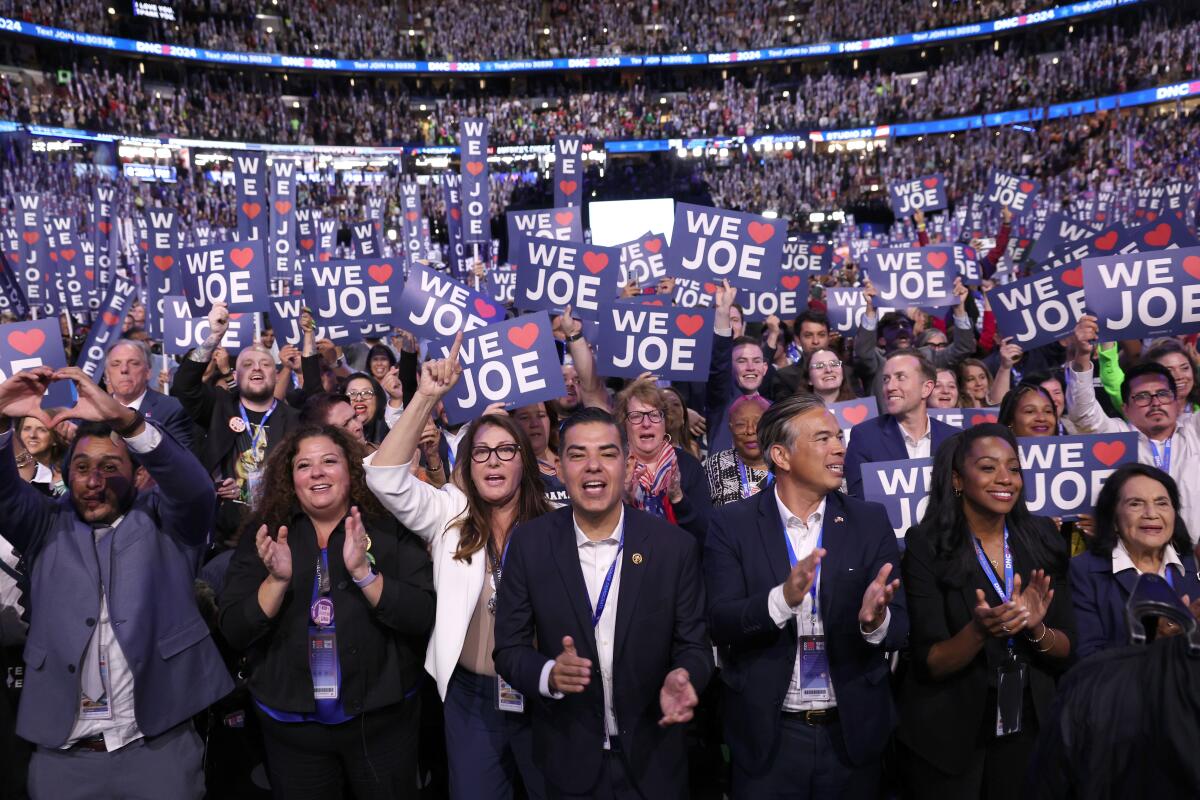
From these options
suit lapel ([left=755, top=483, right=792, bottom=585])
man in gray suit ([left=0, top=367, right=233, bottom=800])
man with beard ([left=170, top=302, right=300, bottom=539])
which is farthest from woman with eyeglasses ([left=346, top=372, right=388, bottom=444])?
suit lapel ([left=755, top=483, right=792, bottom=585])

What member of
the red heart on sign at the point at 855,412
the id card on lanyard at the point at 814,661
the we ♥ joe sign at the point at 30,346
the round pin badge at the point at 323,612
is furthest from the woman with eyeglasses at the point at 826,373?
the we ♥ joe sign at the point at 30,346

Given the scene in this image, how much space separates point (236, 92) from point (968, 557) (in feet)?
154

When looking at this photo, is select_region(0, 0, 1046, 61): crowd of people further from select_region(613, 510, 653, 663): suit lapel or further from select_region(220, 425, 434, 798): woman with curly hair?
select_region(613, 510, 653, 663): suit lapel

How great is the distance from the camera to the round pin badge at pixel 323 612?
3676 millimetres

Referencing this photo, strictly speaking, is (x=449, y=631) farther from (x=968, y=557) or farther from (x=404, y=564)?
(x=968, y=557)

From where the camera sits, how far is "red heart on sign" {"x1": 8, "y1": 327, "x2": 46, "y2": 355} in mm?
5500

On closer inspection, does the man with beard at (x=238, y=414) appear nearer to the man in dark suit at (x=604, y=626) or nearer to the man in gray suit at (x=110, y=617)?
the man in gray suit at (x=110, y=617)

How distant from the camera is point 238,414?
637cm

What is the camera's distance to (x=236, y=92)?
147 ft

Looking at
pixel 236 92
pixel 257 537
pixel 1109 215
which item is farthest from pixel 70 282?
pixel 236 92

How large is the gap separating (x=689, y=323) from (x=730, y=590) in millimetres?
3489

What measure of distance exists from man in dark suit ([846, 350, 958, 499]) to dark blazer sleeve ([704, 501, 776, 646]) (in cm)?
185

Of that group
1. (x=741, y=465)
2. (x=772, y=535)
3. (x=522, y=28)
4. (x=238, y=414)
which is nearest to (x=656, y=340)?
(x=741, y=465)

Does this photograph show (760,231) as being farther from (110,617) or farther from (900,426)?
(110,617)
